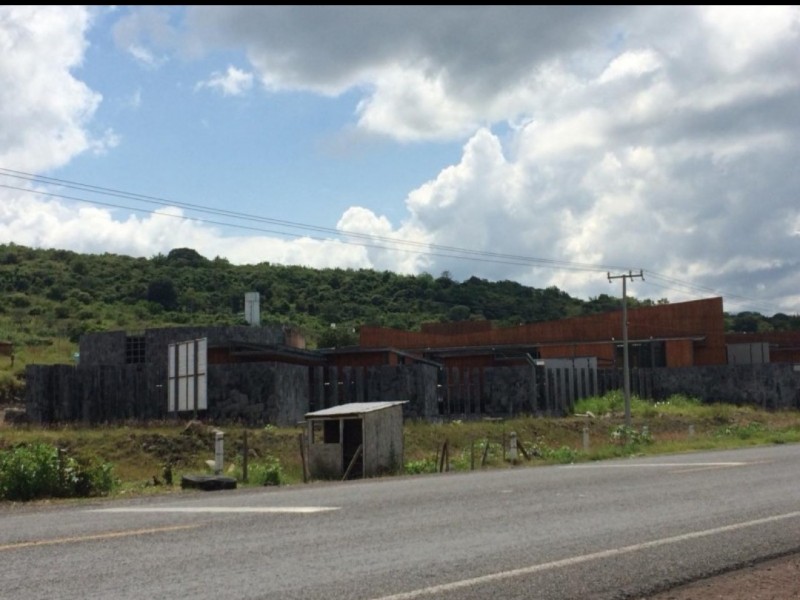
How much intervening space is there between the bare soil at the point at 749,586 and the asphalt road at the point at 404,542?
166 mm

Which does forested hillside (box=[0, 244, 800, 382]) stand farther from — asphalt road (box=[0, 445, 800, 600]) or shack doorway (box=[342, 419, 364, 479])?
asphalt road (box=[0, 445, 800, 600])

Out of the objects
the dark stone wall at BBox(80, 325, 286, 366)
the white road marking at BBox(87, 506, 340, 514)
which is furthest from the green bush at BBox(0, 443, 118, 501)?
the dark stone wall at BBox(80, 325, 286, 366)

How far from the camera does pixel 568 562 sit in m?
8.02

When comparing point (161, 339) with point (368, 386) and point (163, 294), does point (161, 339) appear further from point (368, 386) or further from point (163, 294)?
point (163, 294)

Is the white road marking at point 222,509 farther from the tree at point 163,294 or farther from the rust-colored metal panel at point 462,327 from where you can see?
the tree at point 163,294

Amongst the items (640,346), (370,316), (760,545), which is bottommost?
(760,545)

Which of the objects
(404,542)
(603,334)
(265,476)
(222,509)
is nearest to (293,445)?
(265,476)

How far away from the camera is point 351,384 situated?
38406mm

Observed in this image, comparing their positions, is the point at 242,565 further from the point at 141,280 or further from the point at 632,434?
the point at 141,280

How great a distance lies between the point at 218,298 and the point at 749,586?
93.3 m

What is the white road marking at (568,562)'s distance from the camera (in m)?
6.87

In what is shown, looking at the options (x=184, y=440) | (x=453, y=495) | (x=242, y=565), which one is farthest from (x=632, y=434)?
(x=242, y=565)

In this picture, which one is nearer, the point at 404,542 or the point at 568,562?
the point at 568,562

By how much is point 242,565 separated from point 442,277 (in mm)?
117025
